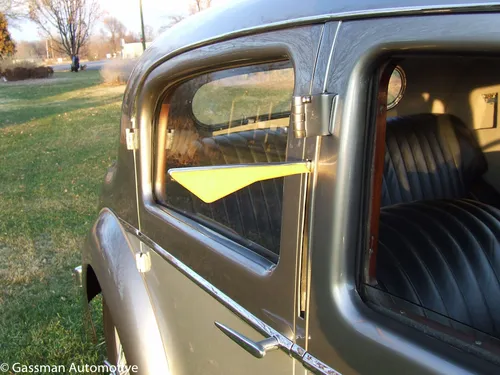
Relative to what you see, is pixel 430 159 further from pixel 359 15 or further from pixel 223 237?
pixel 359 15

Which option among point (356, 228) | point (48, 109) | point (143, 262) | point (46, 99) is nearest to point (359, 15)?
point (356, 228)

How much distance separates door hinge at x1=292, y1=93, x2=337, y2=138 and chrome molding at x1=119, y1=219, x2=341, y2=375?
506mm

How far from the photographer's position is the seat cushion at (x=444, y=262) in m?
1.51

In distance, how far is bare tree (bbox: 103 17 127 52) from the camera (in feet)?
174

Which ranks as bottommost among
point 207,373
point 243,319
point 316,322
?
point 207,373

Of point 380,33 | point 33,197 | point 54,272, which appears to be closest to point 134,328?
point 380,33

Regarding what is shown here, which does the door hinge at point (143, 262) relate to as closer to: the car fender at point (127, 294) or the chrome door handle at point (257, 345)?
the car fender at point (127, 294)

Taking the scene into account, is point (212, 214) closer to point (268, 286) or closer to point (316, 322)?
point (268, 286)

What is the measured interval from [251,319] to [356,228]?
→ 428 mm

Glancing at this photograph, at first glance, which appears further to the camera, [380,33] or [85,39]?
[85,39]

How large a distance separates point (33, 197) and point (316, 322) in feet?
20.4

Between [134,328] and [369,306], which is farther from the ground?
[369,306]

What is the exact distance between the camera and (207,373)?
161 centimetres

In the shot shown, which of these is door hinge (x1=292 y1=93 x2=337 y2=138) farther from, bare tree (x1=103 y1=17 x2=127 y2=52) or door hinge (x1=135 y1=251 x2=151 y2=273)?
bare tree (x1=103 y1=17 x2=127 y2=52)
